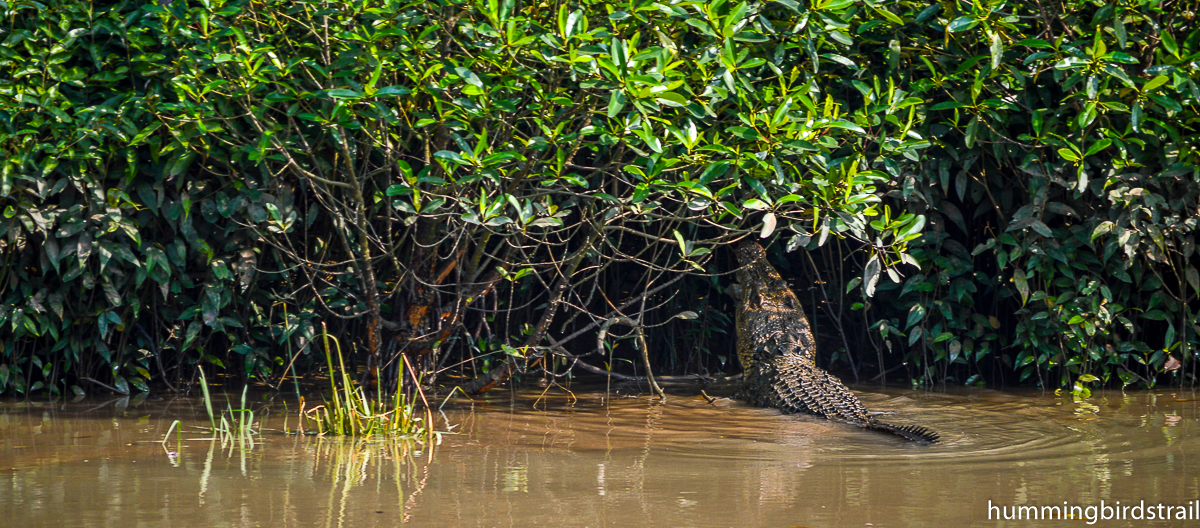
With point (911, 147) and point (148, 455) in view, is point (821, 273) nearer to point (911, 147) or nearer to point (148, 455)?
point (911, 147)

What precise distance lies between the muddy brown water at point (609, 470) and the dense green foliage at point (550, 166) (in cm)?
54

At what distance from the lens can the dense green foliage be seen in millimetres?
3564

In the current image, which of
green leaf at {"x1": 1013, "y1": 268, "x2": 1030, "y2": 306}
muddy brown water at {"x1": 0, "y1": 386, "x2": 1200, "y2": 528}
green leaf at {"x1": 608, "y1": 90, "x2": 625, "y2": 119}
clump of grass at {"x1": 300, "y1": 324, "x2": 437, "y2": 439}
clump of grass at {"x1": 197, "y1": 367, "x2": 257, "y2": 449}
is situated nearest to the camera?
muddy brown water at {"x1": 0, "y1": 386, "x2": 1200, "y2": 528}

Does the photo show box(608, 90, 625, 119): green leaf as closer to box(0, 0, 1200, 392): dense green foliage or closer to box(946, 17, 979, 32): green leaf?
box(0, 0, 1200, 392): dense green foliage

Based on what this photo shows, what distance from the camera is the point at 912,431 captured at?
374 centimetres

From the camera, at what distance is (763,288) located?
5422 mm

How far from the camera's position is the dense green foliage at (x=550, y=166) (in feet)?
11.7

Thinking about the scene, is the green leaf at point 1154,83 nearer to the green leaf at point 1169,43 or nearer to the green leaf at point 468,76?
the green leaf at point 1169,43

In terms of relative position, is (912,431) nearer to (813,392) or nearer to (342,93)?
(813,392)

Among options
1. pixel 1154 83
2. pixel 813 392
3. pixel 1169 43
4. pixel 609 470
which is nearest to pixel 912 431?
pixel 813 392

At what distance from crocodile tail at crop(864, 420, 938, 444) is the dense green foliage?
60 centimetres

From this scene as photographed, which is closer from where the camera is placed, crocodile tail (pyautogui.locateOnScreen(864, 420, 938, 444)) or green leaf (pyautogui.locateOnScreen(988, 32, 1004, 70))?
crocodile tail (pyautogui.locateOnScreen(864, 420, 938, 444))

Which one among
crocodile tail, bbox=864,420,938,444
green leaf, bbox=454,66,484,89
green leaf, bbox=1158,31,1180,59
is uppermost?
green leaf, bbox=1158,31,1180,59

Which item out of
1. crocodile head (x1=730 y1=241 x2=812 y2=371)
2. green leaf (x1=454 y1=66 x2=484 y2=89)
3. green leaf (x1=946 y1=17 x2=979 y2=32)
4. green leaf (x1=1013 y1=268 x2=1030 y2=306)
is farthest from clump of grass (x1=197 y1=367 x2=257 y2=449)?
green leaf (x1=1013 y1=268 x2=1030 y2=306)
